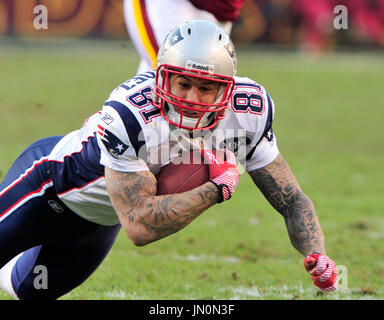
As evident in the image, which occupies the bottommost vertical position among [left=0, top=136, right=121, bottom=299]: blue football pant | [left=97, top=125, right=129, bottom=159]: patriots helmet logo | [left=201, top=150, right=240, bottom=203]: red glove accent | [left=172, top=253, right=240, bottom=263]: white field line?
[left=172, top=253, right=240, bottom=263]: white field line

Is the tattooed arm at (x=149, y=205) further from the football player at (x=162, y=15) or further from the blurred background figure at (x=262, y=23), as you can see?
the blurred background figure at (x=262, y=23)

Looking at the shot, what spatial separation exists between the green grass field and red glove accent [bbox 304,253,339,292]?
1.00m

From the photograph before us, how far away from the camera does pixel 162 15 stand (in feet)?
14.3

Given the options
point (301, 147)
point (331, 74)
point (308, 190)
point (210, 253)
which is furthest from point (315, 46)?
point (210, 253)

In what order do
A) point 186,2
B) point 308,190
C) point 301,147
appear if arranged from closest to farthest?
1. point 186,2
2. point 308,190
3. point 301,147

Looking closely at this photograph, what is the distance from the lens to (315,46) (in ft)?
61.6

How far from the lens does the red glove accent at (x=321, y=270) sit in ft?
9.64

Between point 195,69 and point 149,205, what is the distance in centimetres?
55

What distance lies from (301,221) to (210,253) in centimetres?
177

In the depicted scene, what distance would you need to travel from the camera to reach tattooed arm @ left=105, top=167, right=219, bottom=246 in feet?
9.45

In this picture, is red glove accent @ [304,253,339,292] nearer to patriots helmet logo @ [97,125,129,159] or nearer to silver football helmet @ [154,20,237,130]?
silver football helmet @ [154,20,237,130]

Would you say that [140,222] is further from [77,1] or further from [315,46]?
[315,46]

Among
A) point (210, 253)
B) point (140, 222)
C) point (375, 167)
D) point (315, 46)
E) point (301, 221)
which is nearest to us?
point (140, 222)

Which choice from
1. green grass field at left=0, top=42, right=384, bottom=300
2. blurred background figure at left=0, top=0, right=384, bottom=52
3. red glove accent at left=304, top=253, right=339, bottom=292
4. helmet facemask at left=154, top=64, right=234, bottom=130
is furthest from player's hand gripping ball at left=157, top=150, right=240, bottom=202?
blurred background figure at left=0, top=0, right=384, bottom=52
